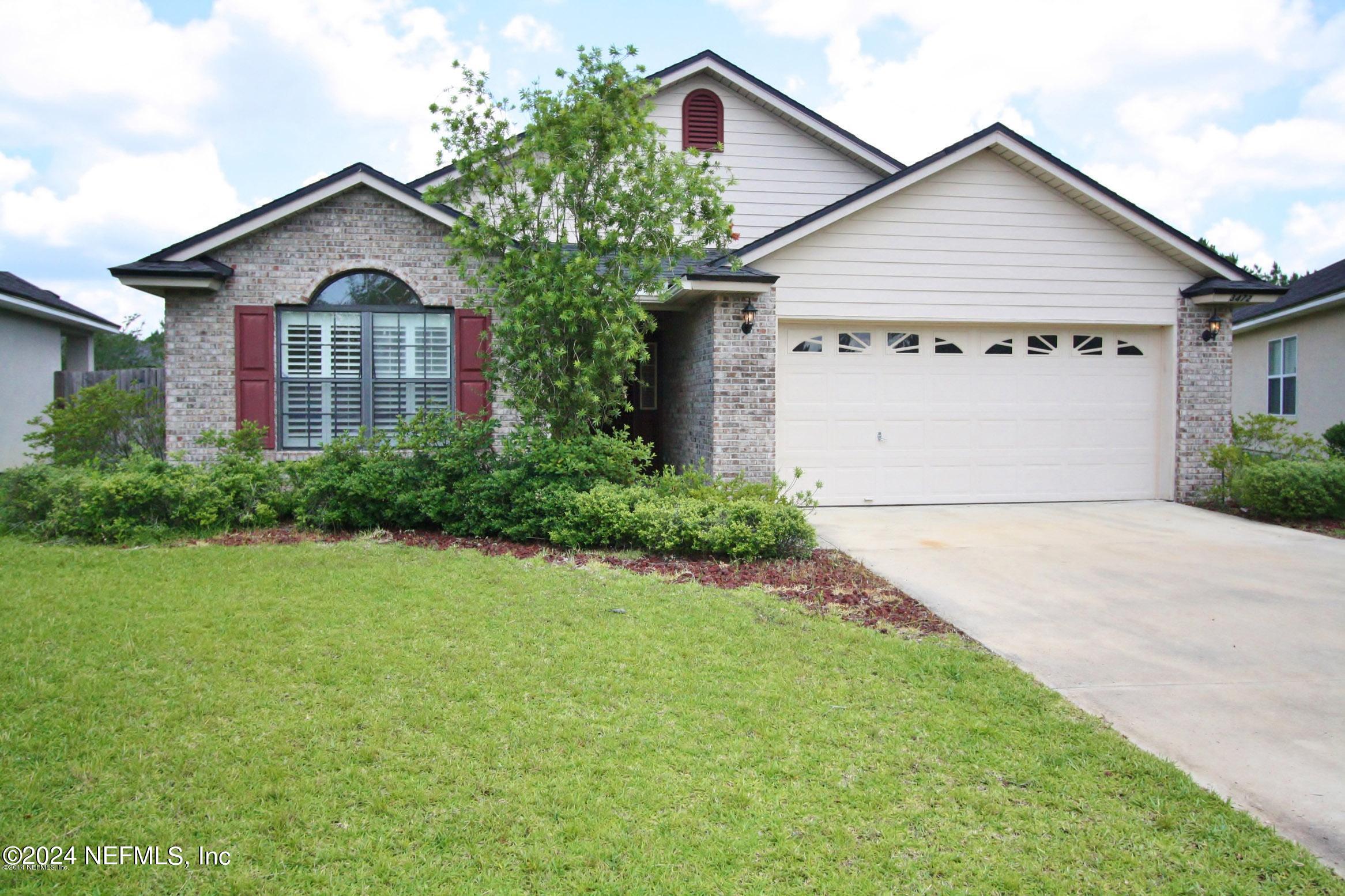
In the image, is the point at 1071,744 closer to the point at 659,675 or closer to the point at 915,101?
→ the point at 659,675

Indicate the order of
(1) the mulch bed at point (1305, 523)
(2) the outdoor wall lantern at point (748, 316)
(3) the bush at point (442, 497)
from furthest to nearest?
(2) the outdoor wall lantern at point (748, 316) → (1) the mulch bed at point (1305, 523) → (3) the bush at point (442, 497)

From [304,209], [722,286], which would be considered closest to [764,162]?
[722,286]

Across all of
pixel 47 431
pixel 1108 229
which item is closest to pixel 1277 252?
pixel 1108 229

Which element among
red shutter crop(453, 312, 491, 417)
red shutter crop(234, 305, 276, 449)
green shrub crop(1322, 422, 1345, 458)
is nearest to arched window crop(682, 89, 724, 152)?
red shutter crop(453, 312, 491, 417)

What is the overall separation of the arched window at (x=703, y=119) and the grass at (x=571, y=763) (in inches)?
395

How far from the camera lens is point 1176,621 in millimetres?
6055

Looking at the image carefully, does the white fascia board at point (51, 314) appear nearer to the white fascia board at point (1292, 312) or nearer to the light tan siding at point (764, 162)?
the light tan siding at point (764, 162)

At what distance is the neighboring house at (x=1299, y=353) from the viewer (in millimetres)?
14594

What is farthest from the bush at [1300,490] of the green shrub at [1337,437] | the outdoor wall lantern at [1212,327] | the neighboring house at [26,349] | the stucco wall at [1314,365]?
the neighboring house at [26,349]

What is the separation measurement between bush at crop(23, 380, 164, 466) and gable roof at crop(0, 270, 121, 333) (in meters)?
5.44

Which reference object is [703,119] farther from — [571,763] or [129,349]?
[129,349]

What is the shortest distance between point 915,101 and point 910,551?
36.8ft

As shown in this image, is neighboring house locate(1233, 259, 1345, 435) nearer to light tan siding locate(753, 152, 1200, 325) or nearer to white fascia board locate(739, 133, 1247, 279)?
white fascia board locate(739, 133, 1247, 279)

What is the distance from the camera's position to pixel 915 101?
16172mm
